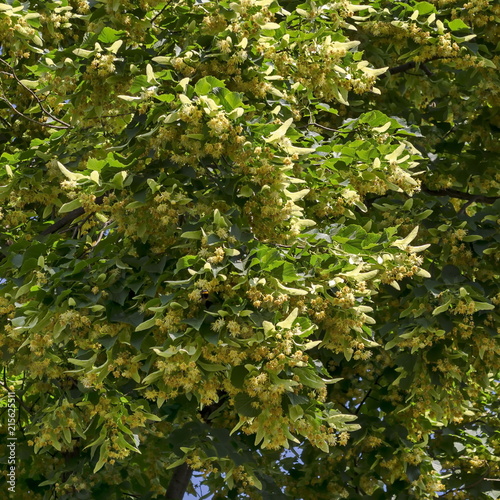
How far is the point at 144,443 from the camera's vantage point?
7.95 meters

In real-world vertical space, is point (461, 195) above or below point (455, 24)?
below

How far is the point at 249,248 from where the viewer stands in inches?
200

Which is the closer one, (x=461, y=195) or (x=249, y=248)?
(x=249, y=248)

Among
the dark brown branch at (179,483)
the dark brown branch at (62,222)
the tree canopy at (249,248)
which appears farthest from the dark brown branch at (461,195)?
the dark brown branch at (179,483)

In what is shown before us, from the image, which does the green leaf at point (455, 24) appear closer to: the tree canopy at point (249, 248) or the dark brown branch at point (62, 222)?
the tree canopy at point (249, 248)

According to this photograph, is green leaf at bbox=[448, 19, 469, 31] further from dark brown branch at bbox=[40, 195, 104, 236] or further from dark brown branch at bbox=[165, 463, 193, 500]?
dark brown branch at bbox=[165, 463, 193, 500]

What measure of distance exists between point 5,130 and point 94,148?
5.07ft

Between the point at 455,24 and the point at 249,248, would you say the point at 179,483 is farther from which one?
the point at 455,24

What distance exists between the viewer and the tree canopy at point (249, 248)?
16.2 ft

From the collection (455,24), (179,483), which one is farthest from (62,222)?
(455,24)

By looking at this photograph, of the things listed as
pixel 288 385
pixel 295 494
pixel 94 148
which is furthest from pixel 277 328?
pixel 295 494

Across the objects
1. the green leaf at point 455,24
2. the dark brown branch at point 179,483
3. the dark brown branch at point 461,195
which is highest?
the green leaf at point 455,24

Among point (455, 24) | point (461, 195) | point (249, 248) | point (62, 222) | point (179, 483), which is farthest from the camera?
point (461, 195)

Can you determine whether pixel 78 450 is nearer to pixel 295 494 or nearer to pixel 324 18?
pixel 295 494
